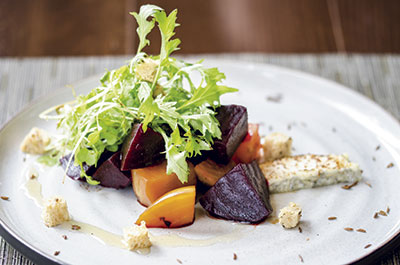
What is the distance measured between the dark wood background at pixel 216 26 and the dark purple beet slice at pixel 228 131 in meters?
2.26

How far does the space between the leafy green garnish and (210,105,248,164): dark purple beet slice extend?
2.2 inches

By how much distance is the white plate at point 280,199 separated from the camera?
2.57 metres

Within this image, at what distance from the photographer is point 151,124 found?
2.90m

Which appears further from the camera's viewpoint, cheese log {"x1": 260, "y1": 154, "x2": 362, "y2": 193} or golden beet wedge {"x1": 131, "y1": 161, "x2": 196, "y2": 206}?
cheese log {"x1": 260, "y1": 154, "x2": 362, "y2": 193}

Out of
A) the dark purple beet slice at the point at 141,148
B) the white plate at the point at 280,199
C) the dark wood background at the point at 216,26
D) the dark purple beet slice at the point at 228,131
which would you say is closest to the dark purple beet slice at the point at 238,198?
the white plate at the point at 280,199

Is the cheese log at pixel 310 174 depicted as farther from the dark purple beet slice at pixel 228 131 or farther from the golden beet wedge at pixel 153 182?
the golden beet wedge at pixel 153 182

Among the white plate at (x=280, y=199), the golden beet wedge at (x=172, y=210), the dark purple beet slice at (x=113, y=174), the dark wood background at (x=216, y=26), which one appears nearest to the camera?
the white plate at (x=280, y=199)

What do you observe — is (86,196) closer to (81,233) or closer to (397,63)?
(81,233)

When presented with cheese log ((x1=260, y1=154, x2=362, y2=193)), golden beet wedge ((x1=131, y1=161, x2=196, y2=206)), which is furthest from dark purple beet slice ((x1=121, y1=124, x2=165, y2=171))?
cheese log ((x1=260, y1=154, x2=362, y2=193))

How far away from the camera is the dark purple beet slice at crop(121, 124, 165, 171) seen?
284cm

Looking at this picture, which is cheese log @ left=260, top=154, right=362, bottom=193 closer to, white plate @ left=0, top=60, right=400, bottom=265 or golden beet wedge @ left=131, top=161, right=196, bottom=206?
white plate @ left=0, top=60, right=400, bottom=265

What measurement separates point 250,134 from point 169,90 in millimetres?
559

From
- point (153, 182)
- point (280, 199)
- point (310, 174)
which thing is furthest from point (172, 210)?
point (310, 174)

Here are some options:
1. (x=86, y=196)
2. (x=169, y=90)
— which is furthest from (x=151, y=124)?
(x=86, y=196)
